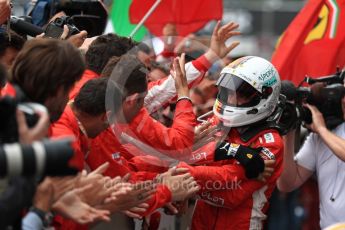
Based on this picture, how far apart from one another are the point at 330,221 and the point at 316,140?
0.66m

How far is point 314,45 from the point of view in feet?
32.2

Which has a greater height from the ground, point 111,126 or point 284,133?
point 111,126

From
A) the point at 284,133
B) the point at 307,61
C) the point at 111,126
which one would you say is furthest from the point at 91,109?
the point at 307,61

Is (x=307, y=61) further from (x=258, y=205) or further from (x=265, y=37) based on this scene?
(x=265, y=37)

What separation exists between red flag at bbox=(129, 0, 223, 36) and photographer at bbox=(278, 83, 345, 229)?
6.47 ft

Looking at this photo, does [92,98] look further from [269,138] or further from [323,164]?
[323,164]

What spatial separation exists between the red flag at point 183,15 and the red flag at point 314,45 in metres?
0.71

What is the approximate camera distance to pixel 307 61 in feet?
32.0

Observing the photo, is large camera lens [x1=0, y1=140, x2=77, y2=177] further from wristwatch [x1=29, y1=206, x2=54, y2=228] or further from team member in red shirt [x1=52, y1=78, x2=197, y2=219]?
team member in red shirt [x1=52, y1=78, x2=197, y2=219]

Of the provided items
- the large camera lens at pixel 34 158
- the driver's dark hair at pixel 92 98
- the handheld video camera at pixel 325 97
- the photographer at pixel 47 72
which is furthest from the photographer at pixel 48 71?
the handheld video camera at pixel 325 97

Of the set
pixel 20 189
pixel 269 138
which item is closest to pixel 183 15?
pixel 269 138

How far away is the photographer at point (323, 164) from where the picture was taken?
25.9 feet

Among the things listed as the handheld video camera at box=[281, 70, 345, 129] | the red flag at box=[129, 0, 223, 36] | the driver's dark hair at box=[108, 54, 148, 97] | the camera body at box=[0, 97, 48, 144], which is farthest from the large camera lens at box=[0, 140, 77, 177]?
the red flag at box=[129, 0, 223, 36]

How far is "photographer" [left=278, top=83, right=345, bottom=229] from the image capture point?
7.88 metres
